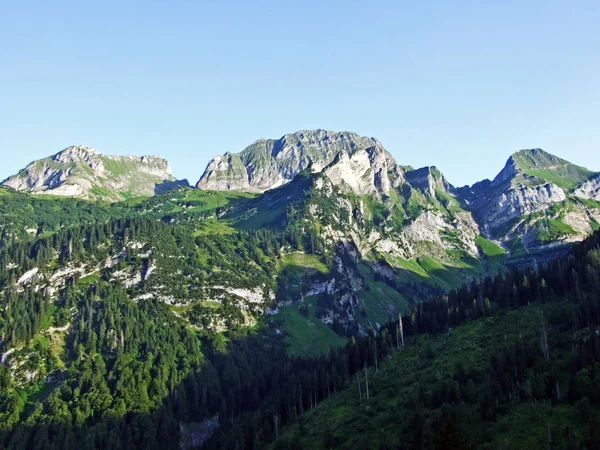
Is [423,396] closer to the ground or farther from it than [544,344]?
closer to the ground

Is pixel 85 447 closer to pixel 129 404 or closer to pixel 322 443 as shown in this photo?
pixel 129 404

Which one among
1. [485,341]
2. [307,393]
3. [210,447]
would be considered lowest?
[210,447]

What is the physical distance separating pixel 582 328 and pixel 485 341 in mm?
27285

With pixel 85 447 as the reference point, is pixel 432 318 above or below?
above

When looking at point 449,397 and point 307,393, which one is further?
point 307,393

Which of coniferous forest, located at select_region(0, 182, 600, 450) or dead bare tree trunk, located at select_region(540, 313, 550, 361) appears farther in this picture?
dead bare tree trunk, located at select_region(540, 313, 550, 361)

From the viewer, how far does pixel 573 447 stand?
9225 cm

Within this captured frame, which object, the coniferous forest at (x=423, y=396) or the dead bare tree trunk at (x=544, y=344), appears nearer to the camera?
the coniferous forest at (x=423, y=396)

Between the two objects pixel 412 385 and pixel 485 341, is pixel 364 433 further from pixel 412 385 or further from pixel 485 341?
pixel 485 341

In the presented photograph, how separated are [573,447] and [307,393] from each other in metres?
93.0

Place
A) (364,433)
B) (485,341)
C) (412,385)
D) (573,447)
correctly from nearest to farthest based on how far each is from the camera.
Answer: (573,447)
(364,433)
(412,385)
(485,341)

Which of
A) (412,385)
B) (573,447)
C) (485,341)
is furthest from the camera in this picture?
(485,341)

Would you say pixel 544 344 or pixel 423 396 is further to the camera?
pixel 544 344

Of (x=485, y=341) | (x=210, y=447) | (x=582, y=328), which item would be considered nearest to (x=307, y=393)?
(x=210, y=447)
